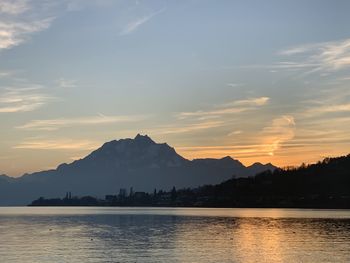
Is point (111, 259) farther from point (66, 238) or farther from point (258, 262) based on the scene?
point (66, 238)

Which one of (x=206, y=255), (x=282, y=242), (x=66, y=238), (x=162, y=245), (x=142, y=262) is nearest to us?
(x=142, y=262)

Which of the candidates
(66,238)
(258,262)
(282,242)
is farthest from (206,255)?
(66,238)

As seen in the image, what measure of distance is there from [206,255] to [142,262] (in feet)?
43.5

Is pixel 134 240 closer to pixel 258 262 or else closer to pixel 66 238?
pixel 66 238

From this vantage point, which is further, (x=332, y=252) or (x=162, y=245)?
(x=162, y=245)

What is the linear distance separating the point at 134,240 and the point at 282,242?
3035cm

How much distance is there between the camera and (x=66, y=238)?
388ft

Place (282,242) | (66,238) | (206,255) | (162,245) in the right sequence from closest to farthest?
(206,255) < (162,245) < (282,242) < (66,238)

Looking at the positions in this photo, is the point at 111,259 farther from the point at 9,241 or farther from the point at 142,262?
the point at 9,241

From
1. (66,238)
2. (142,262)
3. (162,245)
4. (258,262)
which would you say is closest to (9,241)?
(66,238)

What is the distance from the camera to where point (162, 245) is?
10069cm

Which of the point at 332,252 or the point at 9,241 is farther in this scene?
the point at 9,241

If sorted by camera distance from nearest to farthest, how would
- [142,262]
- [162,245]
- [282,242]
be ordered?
[142,262] → [162,245] → [282,242]

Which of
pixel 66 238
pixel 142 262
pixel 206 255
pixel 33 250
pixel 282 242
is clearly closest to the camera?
pixel 142 262
